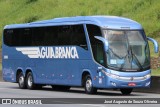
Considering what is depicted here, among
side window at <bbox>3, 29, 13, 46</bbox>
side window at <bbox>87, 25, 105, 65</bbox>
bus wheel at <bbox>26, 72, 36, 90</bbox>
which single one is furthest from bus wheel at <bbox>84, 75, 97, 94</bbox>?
side window at <bbox>3, 29, 13, 46</bbox>

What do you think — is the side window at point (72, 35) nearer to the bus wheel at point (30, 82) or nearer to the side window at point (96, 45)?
the side window at point (96, 45)

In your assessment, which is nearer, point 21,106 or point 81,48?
point 21,106

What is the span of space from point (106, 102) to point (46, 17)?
33855mm

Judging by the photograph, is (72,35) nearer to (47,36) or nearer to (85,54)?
(85,54)

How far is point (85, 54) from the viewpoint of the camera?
29.3 metres

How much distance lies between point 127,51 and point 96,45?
1334mm

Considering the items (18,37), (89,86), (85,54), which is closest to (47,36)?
(18,37)

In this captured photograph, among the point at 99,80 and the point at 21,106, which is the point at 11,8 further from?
the point at 21,106

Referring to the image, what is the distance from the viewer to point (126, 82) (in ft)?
90.8

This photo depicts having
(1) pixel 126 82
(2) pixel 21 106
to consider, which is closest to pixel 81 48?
(1) pixel 126 82

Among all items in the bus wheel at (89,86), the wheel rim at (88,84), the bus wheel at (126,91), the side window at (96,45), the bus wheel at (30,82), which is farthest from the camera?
the bus wheel at (30,82)

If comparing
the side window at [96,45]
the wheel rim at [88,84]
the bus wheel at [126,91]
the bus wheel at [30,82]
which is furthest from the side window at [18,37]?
the bus wheel at [126,91]

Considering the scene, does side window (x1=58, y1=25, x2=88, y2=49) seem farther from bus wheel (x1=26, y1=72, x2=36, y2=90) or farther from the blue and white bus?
bus wheel (x1=26, y1=72, x2=36, y2=90)

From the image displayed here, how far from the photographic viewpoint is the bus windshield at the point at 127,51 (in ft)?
91.6
